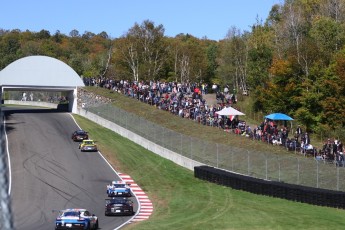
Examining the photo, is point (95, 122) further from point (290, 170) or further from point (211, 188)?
point (290, 170)

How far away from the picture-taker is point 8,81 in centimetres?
7569

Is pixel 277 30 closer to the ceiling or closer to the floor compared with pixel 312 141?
closer to the ceiling

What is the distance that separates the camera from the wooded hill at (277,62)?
204 ft

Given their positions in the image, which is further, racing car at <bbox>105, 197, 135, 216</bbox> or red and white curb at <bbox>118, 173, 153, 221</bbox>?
red and white curb at <bbox>118, 173, 153, 221</bbox>


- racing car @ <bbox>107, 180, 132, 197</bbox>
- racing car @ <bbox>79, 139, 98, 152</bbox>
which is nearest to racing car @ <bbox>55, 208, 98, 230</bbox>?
racing car @ <bbox>107, 180, 132, 197</bbox>

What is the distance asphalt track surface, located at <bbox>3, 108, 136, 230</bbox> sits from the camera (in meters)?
33.8

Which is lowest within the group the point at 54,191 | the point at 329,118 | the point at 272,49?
the point at 54,191

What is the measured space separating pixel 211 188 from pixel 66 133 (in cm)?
2625

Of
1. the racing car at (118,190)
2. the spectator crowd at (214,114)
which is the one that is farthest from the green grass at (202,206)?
A: the spectator crowd at (214,114)

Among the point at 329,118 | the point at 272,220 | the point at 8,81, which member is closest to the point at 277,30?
the point at 329,118

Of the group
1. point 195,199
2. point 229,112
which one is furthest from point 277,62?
point 195,199

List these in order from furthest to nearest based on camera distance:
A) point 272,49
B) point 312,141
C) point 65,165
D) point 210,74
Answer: point 210,74, point 272,49, point 312,141, point 65,165

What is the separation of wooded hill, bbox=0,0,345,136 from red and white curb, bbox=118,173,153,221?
19006 mm

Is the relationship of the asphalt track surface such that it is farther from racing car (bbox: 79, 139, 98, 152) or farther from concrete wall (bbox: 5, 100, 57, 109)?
concrete wall (bbox: 5, 100, 57, 109)
